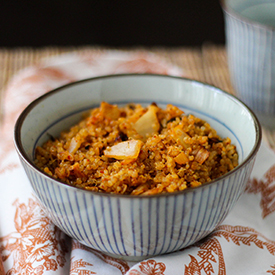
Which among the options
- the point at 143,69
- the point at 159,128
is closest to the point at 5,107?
the point at 143,69

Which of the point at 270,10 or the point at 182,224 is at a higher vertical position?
the point at 270,10

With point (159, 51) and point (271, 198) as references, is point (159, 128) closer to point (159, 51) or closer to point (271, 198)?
point (271, 198)

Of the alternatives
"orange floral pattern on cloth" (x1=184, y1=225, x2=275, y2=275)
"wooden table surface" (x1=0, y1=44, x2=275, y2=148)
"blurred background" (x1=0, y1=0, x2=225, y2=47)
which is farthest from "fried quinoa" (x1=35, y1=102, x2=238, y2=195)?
"blurred background" (x1=0, y1=0, x2=225, y2=47)

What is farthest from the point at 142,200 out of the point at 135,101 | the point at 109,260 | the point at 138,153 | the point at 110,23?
the point at 110,23

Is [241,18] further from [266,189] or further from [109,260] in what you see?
[109,260]

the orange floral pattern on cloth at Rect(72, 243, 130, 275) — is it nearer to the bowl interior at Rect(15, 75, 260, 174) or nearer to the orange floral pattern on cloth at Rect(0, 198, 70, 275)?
the orange floral pattern on cloth at Rect(0, 198, 70, 275)

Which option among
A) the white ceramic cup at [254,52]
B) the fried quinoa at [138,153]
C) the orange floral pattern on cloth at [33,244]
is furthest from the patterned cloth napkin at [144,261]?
the white ceramic cup at [254,52]

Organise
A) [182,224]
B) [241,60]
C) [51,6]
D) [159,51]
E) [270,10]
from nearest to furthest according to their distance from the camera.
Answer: [182,224], [241,60], [270,10], [159,51], [51,6]
